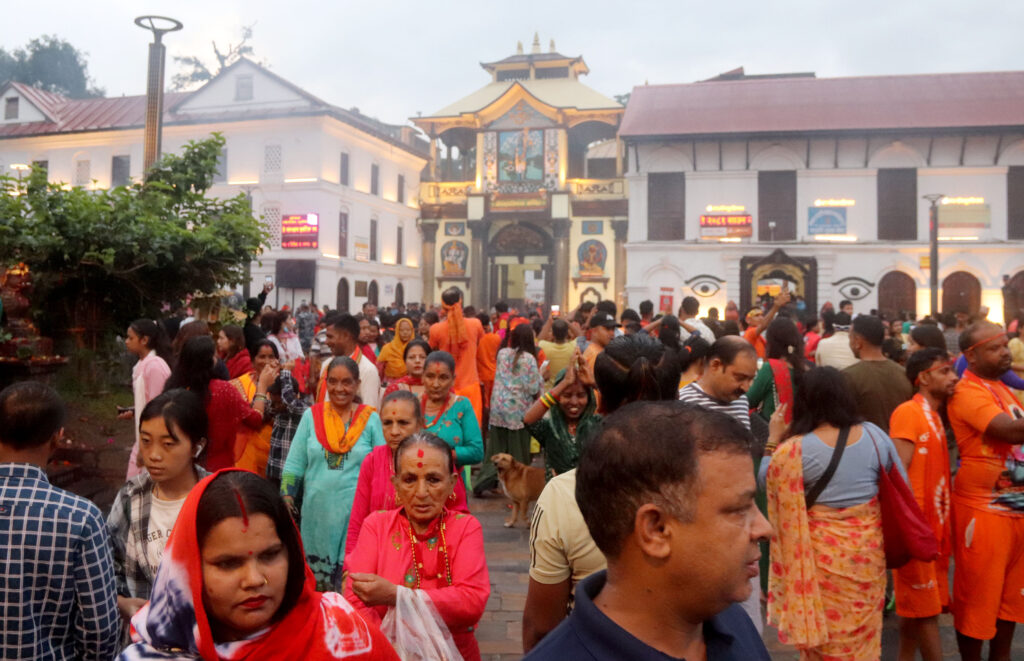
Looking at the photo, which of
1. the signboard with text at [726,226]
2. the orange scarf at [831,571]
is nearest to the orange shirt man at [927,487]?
the orange scarf at [831,571]

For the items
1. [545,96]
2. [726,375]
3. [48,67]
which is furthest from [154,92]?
[48,67]

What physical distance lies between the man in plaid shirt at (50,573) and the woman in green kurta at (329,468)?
1352 millimetres

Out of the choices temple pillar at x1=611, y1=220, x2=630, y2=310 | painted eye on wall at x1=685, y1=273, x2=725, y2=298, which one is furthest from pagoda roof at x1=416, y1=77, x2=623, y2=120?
painted eye on wall at x1=685, y1=273, x2=725, y2=298

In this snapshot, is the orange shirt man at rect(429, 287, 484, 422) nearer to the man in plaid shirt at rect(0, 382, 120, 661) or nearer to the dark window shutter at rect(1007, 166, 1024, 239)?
the man in plaid shirt at rect(0, 382, 120, 661)

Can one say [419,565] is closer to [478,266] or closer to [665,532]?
[665,532]

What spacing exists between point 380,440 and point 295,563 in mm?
2071

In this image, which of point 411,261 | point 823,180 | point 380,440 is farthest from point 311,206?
point 380,440

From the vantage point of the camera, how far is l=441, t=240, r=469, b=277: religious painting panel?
3114 cm

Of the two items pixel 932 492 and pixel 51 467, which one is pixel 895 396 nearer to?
pixel 932 492

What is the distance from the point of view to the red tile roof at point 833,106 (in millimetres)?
22500

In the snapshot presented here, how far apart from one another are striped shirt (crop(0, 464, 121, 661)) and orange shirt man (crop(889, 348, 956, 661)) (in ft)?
11.7

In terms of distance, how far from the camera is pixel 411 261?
3281cm

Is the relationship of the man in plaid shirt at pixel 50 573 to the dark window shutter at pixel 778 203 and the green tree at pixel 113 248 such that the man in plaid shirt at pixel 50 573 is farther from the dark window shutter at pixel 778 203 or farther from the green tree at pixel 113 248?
the dark window shutter at pixel 778 203

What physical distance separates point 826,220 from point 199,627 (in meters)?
24.9
